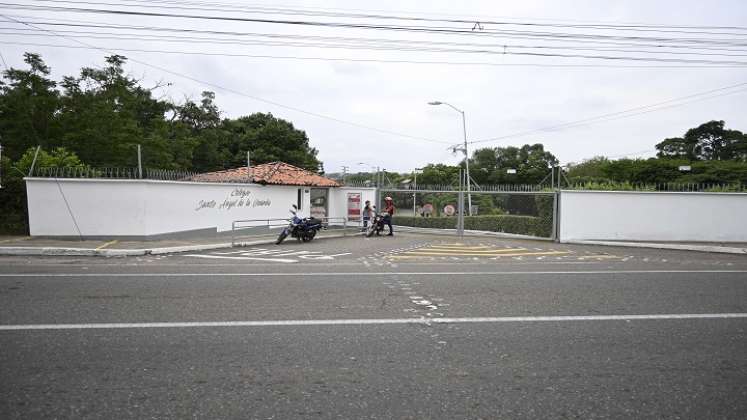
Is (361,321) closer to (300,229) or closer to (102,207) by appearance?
(300,229)

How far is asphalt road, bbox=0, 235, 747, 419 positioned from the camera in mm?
3318

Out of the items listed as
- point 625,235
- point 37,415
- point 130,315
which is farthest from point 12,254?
point 625,235

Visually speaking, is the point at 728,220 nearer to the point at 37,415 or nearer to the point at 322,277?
the point at 322,277

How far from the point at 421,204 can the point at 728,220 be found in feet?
56.8

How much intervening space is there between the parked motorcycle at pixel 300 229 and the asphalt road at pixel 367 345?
24.0 ft

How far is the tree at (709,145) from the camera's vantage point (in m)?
62.4

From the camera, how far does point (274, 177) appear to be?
21250 millimetres

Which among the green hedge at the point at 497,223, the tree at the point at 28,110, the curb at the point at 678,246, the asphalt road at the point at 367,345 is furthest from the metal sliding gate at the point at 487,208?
the tree at the point at 28,110

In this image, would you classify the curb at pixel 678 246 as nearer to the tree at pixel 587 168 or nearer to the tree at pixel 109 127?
the tree at pixel 109 127

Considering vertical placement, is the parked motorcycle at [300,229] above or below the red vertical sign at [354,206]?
below

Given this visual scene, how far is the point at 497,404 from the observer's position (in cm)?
333

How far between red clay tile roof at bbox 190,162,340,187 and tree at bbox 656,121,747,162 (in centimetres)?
5968

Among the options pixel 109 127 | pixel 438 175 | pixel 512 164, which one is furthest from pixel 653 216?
pixel 512 164

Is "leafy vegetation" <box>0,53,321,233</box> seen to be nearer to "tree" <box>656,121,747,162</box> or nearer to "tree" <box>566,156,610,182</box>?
"tree" <box>566,156,610,182</box>
